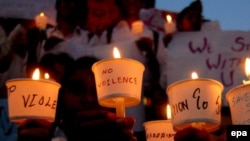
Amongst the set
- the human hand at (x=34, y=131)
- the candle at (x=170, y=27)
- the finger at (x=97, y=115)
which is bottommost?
the human hand at (x=34, y=131)

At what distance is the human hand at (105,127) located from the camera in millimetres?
874

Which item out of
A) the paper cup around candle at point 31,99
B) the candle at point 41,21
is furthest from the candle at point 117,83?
the candle at point 41,21

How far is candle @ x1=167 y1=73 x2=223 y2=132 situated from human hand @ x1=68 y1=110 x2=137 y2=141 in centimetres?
12

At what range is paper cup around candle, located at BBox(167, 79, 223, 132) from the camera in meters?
0.94

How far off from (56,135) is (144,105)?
47 cm

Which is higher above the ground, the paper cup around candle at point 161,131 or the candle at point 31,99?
the candle at point 31,99

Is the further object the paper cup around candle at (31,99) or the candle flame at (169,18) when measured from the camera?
the candle flame at (169,18)

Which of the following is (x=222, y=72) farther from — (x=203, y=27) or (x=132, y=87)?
(x=132, y=87)

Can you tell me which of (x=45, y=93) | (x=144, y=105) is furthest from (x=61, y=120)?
(x=45, y=93)

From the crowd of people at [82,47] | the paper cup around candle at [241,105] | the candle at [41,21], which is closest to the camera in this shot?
the paper cup around candle at [241,105]

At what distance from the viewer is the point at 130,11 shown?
107 inches

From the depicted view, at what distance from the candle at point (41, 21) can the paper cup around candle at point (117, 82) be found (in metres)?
1.61

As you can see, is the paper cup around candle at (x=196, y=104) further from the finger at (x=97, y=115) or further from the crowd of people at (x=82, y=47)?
the crowd of people at (x=82, y=47)

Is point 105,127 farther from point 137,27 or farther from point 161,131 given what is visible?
point 137,27
